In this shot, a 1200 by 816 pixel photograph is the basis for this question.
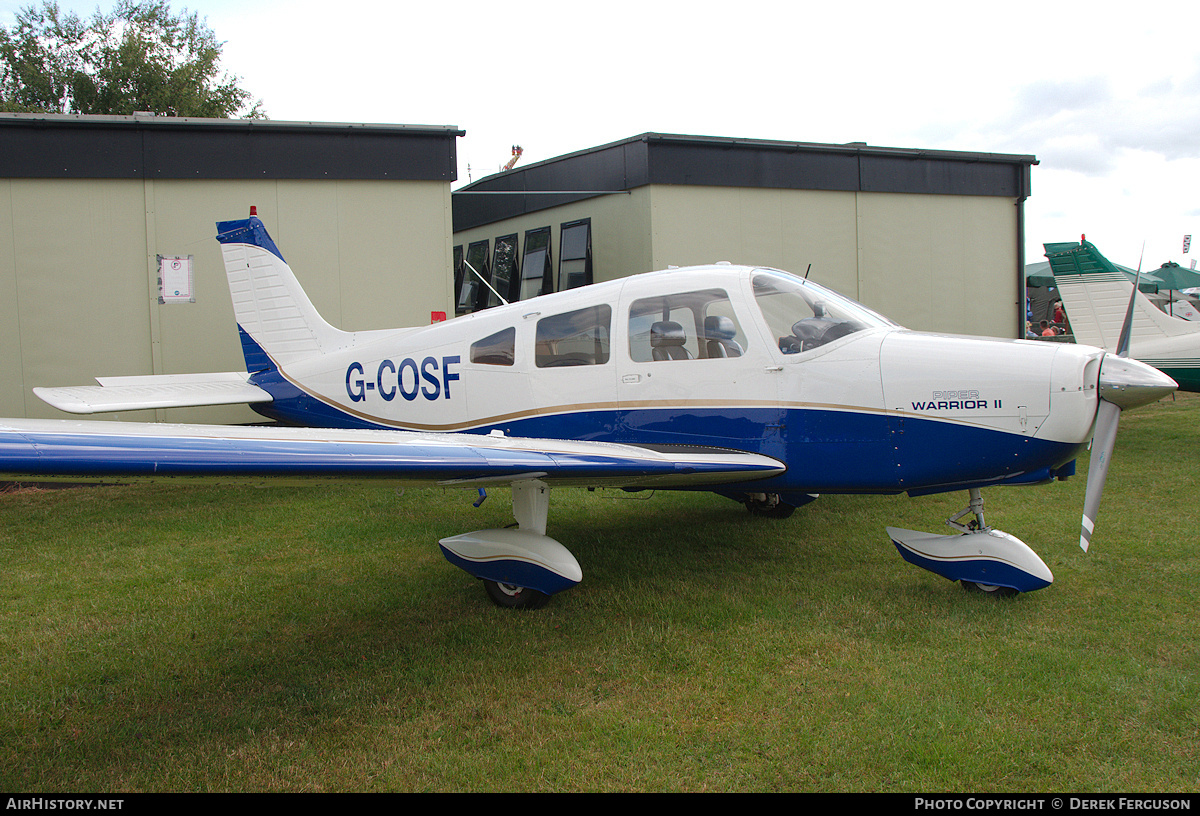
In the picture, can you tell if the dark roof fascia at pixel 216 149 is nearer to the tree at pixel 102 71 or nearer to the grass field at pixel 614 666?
the grass field at pixel 614 666

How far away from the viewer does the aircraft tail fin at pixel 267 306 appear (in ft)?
23.9

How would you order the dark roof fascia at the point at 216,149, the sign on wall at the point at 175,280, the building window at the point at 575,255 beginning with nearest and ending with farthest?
the dark roof fascia at the point at 216,149 < the sign on wall at the point at 175,280 < the building window at the point at 575,255

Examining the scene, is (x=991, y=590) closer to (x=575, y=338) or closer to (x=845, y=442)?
(x=845, y=442)

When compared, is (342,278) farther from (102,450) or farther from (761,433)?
(102,450)

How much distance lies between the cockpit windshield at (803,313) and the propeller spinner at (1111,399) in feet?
4.25

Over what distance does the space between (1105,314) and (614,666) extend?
8874 millimetres

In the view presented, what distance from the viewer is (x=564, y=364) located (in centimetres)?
538

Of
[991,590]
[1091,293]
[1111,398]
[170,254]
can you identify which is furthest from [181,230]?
[1091,293]

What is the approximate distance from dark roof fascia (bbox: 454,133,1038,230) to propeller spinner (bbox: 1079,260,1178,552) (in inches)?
292

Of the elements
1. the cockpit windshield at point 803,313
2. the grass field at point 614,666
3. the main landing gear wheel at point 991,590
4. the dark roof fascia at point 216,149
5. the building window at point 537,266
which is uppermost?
the dark roof fascia at point 216,149

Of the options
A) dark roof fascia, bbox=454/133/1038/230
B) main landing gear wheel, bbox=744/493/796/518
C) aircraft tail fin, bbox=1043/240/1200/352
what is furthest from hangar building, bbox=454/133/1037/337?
main landing gear wheel, bbox=744/493/796/518

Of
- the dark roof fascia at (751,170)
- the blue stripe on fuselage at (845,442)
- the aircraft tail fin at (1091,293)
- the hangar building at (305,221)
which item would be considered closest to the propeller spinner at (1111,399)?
the blue stripe on fuselage at (845,442)

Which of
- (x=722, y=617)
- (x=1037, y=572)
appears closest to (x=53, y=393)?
(x=722, y=617)

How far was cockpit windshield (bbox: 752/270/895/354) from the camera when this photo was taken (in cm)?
480
